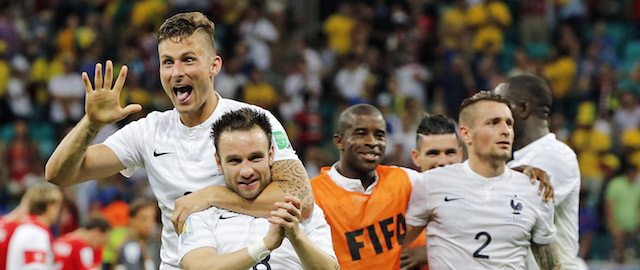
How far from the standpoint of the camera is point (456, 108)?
50.0 ft

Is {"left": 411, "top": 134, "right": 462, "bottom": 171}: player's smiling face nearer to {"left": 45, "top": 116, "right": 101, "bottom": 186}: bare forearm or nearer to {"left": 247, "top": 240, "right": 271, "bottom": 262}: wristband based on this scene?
{"left": 247, "top": 240, "right": 271, "bottom": 262}: wristband

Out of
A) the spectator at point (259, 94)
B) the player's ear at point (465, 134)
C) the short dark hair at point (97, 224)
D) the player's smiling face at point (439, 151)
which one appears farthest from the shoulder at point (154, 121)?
the spectator at point (259, 94)

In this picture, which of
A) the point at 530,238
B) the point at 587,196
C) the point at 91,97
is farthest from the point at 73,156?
the point at 587,196

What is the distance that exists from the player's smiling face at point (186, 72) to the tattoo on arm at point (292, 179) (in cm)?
60

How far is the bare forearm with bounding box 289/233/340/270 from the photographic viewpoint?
4070mm

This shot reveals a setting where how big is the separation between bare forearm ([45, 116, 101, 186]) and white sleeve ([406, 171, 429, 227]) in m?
2.24

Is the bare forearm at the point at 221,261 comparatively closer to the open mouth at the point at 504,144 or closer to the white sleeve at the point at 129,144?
the white sleeve at the point at 129,144

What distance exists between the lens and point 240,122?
448 cm

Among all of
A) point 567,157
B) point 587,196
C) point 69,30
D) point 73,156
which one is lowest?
point 587,196

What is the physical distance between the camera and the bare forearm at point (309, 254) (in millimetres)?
4070

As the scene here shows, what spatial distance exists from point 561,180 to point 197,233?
2936mm

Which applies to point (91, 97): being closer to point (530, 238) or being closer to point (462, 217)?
point (462, 217)

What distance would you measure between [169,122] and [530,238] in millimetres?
2493

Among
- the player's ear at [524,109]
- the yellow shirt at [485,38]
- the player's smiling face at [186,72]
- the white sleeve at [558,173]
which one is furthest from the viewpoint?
the yellow shirt at [485,38]
